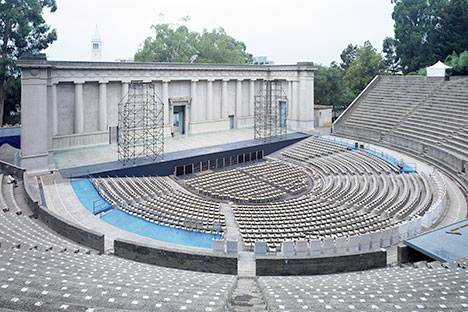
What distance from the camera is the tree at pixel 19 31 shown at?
1756 inches

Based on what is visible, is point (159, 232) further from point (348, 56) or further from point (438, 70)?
point (348, 56)

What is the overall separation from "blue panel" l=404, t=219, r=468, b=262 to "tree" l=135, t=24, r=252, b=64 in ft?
185

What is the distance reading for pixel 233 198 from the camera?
28969 millimetres

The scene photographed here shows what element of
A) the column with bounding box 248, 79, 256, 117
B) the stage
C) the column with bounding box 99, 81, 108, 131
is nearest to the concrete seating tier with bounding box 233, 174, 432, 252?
the stage

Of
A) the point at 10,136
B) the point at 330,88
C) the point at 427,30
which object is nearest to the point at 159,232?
the point at 10,136

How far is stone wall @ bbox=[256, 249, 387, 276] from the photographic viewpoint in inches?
644

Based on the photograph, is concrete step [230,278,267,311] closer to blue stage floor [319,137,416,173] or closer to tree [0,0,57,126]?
blue stage floor [319,137,416,173]

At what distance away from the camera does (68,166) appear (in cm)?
3381

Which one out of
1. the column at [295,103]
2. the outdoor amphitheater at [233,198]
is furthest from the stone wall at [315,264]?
the column at [295,103]

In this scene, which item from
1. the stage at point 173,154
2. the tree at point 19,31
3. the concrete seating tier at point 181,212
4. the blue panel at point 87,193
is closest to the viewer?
the concrete seating tier at point 181,212

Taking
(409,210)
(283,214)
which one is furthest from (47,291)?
(409,210)

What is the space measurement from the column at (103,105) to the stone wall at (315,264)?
3012 centimetres

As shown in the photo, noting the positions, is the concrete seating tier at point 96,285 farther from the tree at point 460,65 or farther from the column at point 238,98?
the tree at point 460,65

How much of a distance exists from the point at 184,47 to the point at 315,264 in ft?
193
